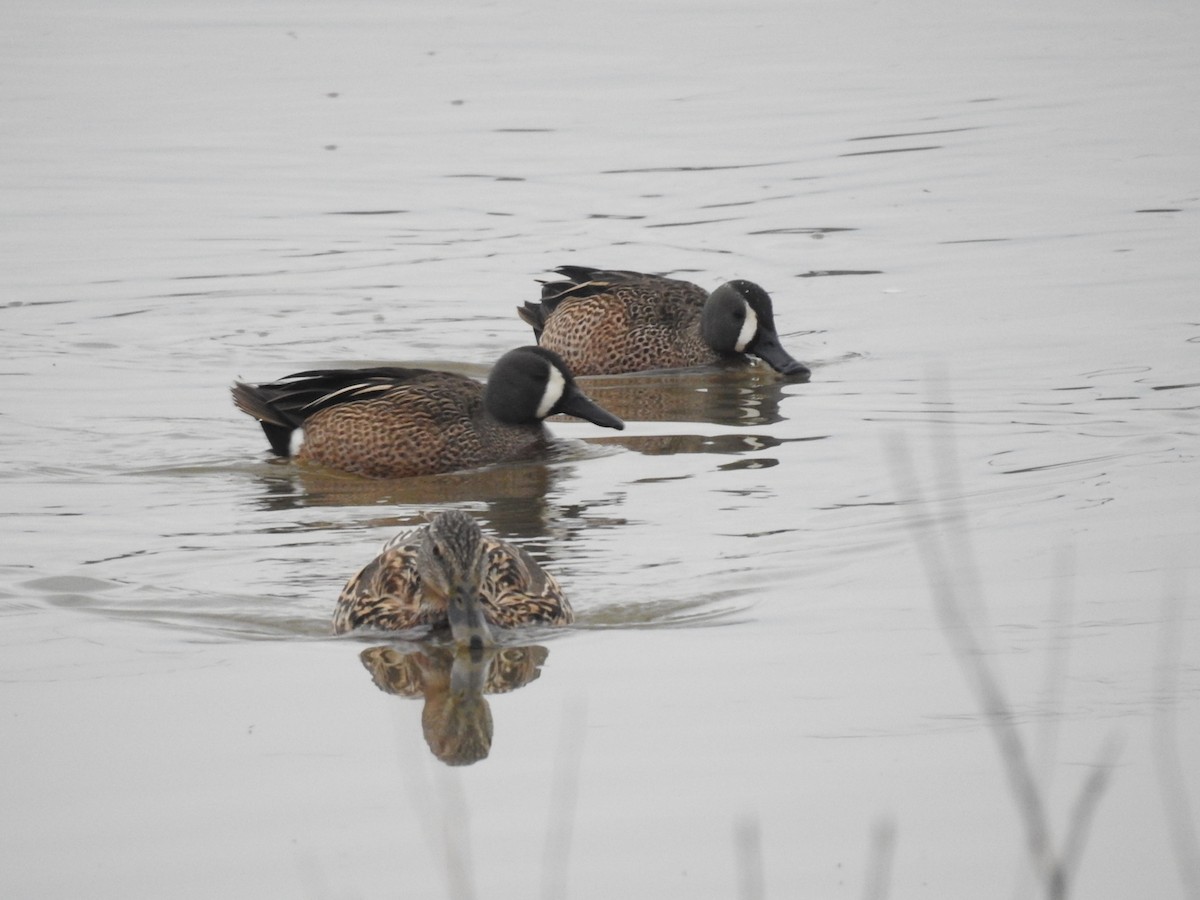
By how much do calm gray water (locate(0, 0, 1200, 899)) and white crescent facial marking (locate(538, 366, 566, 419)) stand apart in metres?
0.29

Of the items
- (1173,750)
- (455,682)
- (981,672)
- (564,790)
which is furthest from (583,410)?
(981,672)

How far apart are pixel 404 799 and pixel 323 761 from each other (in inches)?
17.9

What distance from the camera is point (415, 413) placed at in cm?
1178

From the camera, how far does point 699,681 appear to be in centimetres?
728

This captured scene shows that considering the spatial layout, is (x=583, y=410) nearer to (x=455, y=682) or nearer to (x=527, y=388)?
(x=527, y=388)

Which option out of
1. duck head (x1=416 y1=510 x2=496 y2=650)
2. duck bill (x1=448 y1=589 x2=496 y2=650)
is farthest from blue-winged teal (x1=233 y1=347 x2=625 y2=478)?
duck bill (x1=448 y1=589 x2=496 y2=650)

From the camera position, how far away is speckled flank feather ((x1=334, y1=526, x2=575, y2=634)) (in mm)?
8008

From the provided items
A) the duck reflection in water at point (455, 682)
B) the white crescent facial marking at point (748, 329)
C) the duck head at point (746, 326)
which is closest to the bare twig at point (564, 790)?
the duck reflection in water at point (455, 682)

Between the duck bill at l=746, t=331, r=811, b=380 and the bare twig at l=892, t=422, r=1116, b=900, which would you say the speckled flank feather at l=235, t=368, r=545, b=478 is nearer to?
the duck bill at l=746, t=331, r=811, b=380

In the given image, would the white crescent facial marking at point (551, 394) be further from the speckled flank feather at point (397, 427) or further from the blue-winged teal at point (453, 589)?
the blue-winged teal at point (453, 589)

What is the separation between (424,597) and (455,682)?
22.1 inches

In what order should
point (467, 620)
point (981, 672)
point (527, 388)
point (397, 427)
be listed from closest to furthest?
point (981, 672)
point (467, 620)
point (397, 427)
point (527, 388)

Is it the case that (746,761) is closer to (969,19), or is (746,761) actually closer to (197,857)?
(197,857)

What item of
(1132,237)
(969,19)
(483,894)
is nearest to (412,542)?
(483,894)
